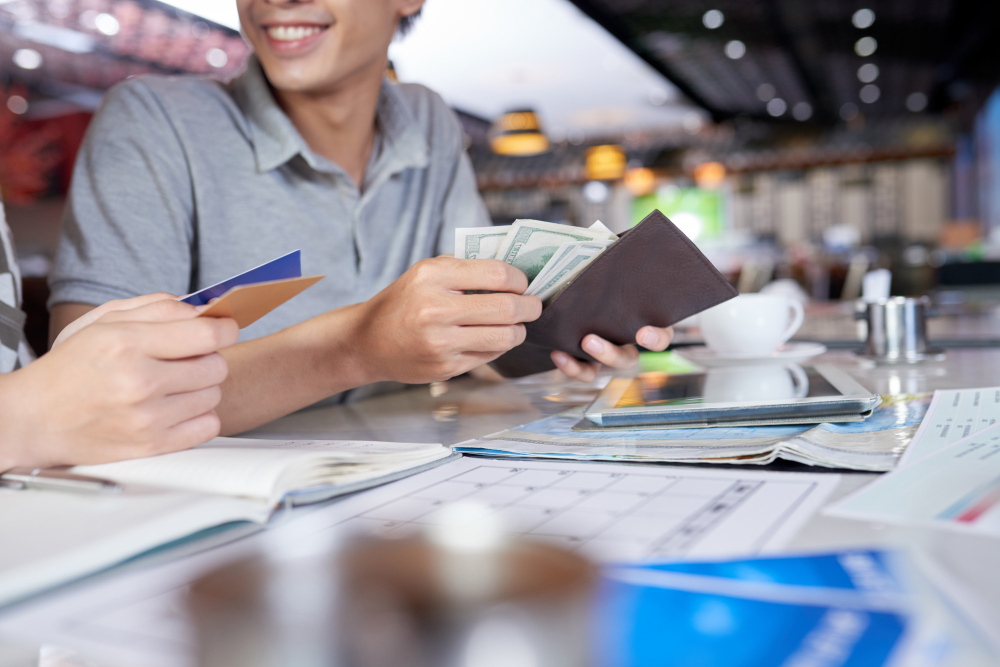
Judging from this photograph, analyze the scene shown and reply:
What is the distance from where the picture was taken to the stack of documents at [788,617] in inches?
11.0

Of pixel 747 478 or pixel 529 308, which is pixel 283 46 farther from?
pixel 747 478

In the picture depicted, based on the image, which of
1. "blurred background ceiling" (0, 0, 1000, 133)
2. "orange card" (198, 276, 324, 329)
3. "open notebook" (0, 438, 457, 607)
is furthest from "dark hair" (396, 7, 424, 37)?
"blurred background ceiling" (0, 0, 1000, 133)

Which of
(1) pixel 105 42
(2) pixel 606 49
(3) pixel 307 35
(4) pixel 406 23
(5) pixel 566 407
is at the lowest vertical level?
(5) pixel 566 407

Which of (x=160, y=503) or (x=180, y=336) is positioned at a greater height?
(x=180, y=336)

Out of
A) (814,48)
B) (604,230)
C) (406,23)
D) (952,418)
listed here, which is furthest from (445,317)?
(814,48)

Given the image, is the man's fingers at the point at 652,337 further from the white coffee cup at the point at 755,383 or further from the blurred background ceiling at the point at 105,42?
the blurred background ceiling at the point at 105,42

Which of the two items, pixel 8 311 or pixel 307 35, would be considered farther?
pixel 307 35

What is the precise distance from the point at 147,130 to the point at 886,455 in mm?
1115

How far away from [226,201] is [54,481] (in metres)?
0.78

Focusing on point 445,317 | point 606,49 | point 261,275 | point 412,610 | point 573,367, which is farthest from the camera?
point 606,49

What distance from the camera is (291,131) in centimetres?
129

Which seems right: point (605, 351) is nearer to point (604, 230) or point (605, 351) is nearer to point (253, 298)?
point (604, 230)

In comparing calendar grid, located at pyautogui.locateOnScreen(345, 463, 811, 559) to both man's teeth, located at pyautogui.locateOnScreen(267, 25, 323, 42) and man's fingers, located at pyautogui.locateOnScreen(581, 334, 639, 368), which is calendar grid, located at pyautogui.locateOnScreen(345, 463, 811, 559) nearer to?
man's fingers, located at pyautogui.locateOnScreen(581, 334, 639, 368)

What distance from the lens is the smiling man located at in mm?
844
